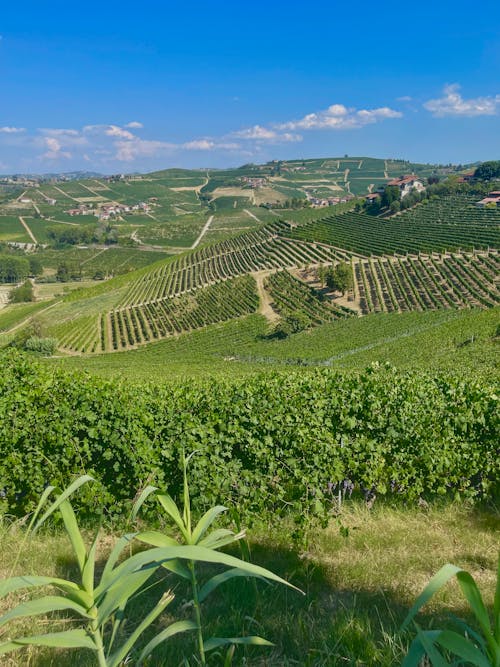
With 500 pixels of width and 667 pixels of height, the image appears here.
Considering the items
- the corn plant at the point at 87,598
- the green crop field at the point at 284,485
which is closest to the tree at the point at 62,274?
the green crop field at the point at 284,485

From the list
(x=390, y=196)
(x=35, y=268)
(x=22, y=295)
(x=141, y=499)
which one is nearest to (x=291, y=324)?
(x=141, y=499)

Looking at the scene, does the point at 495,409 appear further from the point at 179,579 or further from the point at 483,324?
the point at 483,324

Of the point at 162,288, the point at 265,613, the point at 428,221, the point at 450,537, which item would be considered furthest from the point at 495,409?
the point at 428,221

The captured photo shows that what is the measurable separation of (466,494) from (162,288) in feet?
335

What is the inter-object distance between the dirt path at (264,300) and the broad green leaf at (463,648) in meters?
72.3

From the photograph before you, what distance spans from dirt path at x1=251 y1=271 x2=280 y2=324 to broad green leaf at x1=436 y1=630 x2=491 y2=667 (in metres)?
72.3

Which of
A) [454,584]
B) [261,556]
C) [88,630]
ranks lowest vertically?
[261,556]

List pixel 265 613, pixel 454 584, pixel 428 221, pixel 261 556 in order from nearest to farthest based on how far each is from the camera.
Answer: pixel 265 613 → pixel 454 584 → pixel 261 556 → pixel 428 221

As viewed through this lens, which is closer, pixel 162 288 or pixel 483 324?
pixel 483 324

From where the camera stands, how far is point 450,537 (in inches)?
218

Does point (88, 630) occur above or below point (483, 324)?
above

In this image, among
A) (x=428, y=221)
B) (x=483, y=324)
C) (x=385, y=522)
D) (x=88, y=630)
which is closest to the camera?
(x=88, y=630)

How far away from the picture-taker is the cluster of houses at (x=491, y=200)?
104 meters

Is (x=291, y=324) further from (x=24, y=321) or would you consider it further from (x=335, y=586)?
(x=335, y=586)
